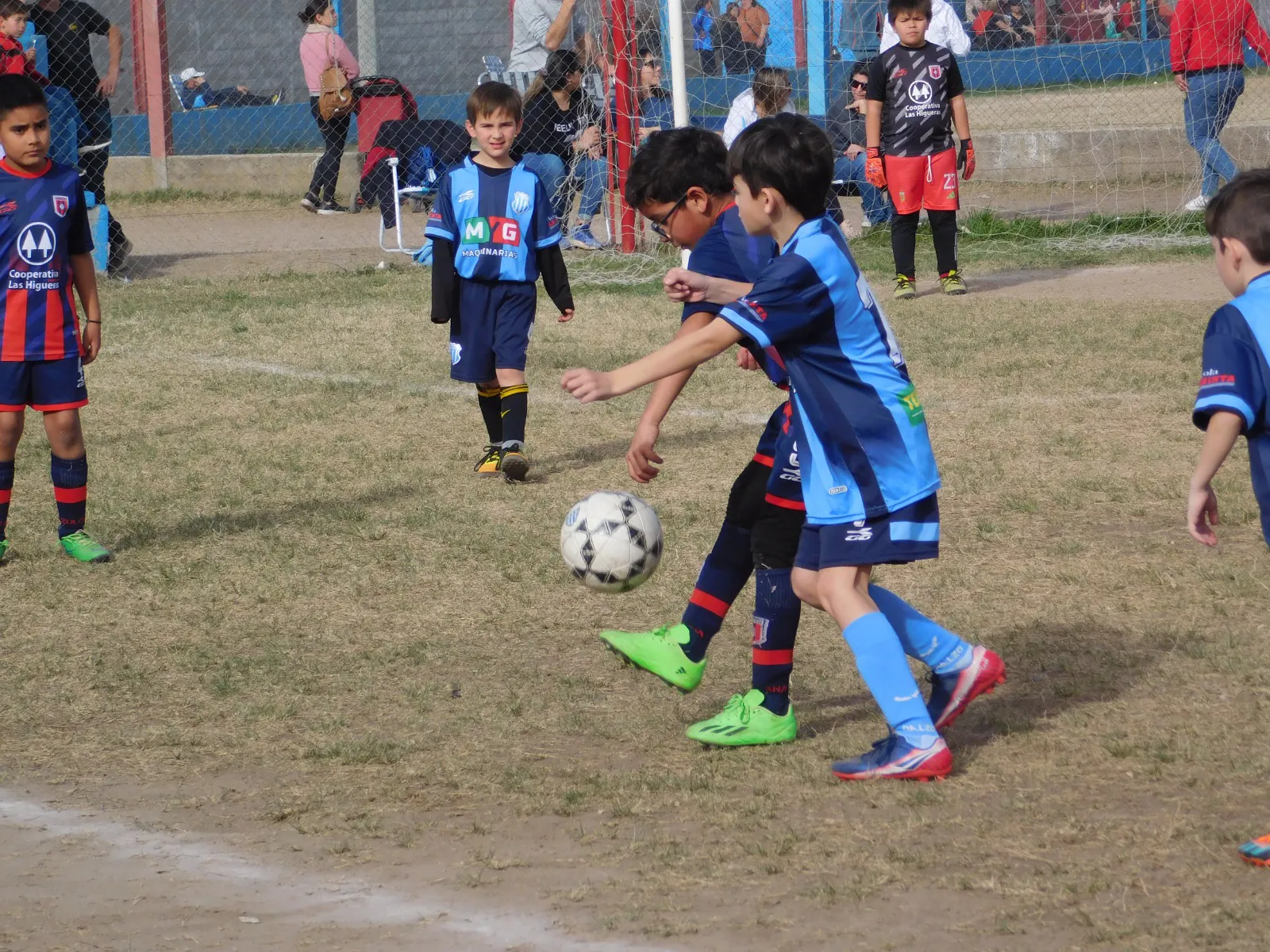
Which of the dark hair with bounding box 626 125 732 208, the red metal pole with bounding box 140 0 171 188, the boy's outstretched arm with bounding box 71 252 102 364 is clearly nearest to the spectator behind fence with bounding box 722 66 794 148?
the boy's outstretched arm with bounding box 71 252 102 364

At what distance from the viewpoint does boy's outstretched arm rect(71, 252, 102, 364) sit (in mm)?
5645

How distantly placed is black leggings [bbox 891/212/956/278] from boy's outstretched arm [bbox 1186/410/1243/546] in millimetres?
7477

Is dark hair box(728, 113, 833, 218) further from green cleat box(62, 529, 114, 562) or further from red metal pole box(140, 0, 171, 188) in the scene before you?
red metal pole box(140, 0, 171, 188)

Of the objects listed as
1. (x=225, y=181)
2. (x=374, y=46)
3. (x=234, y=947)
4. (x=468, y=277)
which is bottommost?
(x=234, y=947)

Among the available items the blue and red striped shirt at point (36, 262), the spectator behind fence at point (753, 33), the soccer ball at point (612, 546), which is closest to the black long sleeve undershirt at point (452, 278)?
the blue and red striped shirt at point (36, 262)

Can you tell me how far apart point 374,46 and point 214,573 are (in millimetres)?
15345

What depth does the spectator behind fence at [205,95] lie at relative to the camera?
65.6ft

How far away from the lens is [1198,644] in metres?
4.45

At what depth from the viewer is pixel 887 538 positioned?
11.5 feet

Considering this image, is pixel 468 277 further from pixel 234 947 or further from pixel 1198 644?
pixel 234 947

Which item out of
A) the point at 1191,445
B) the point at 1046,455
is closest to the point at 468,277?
the point at 1046,455

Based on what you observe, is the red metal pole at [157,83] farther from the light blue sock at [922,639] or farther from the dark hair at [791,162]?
the light blue sock at [922,639]

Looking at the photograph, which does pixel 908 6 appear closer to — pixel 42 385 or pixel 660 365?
pixel 42 385

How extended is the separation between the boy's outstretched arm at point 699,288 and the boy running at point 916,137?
7.02 m
